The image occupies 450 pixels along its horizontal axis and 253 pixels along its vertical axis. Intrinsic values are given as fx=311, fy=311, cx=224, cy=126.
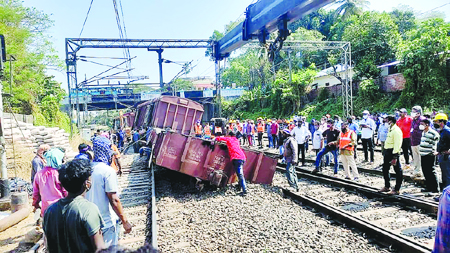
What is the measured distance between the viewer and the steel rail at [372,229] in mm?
4012

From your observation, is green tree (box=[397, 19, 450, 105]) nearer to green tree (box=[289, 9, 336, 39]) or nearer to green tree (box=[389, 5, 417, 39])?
green tree (box=[389, 5, 417, 39])

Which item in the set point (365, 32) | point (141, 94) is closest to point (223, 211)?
point (365, 32)

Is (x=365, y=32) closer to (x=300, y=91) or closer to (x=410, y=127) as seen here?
(x=300, y=91)

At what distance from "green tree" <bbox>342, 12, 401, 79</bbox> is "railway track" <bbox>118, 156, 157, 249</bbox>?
840 inches

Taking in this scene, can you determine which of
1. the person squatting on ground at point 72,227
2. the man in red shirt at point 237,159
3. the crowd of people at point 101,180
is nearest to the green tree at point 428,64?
the crowd of people at point 101,180

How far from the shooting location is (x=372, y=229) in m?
4.65

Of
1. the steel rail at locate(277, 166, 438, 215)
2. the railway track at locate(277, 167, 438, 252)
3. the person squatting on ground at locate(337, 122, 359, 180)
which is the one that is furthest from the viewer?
the person squatting on ground at locate(337, 122, 359, 180)

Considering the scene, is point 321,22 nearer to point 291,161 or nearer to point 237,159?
point 291,161

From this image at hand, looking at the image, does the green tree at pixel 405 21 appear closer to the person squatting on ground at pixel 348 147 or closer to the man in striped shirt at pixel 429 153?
the person squatting on ground at pixel 348 147

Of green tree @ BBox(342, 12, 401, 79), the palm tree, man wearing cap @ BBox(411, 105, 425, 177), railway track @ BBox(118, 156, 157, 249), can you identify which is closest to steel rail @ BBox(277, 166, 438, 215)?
man wearing cap @ BBox(411, 105, 425, 177)

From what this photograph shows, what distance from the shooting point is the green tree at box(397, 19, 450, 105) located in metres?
19.2

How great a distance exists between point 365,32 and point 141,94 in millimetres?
25485

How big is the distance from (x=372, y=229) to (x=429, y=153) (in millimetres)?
2862

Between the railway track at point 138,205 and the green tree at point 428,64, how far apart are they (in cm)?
1818
